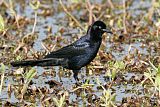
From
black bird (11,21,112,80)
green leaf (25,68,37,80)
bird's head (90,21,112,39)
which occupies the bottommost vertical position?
green leaf (25,68,37,80)

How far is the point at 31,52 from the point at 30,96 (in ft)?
7.79

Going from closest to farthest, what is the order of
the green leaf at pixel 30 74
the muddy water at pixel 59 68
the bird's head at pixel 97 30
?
the green leaf at pixel 30 74, the muddy water at pixel 59 68, the bird's head at pixel 97 30

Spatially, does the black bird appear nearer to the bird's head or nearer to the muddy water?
the bird's head

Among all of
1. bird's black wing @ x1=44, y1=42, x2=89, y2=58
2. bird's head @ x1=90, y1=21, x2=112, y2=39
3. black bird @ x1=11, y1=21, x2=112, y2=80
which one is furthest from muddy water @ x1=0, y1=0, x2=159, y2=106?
bird's head @ x1=90, y1=21, x2=112, y2=39

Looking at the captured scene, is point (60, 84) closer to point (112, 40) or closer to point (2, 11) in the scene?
point (112, 40)

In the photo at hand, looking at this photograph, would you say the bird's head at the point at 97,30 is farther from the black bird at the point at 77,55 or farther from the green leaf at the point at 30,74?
the green leaf at the point at 30,74

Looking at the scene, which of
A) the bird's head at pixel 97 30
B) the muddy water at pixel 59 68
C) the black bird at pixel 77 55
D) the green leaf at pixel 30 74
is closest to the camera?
the green leaf at pixel 30 74

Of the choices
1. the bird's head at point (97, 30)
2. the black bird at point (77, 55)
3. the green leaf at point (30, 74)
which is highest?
the bird's head at point (97, 30)

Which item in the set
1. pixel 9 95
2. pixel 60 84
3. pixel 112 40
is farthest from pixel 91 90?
pixel 112 40

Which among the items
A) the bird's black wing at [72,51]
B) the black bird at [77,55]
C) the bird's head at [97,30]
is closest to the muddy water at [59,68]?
the black bird at [77,55]

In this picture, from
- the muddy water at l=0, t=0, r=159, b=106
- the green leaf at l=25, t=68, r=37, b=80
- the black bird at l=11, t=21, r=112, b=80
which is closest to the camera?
the green leaf at l=25, t=68, r=37, b=80

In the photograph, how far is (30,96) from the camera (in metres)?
7.99

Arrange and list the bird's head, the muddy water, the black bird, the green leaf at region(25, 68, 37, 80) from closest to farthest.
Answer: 1. the green leaf at region(25, 68, 37, 80)
2. the muddy water
3. the black bird
4. the bird's head

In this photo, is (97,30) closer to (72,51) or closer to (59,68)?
(72,51)
